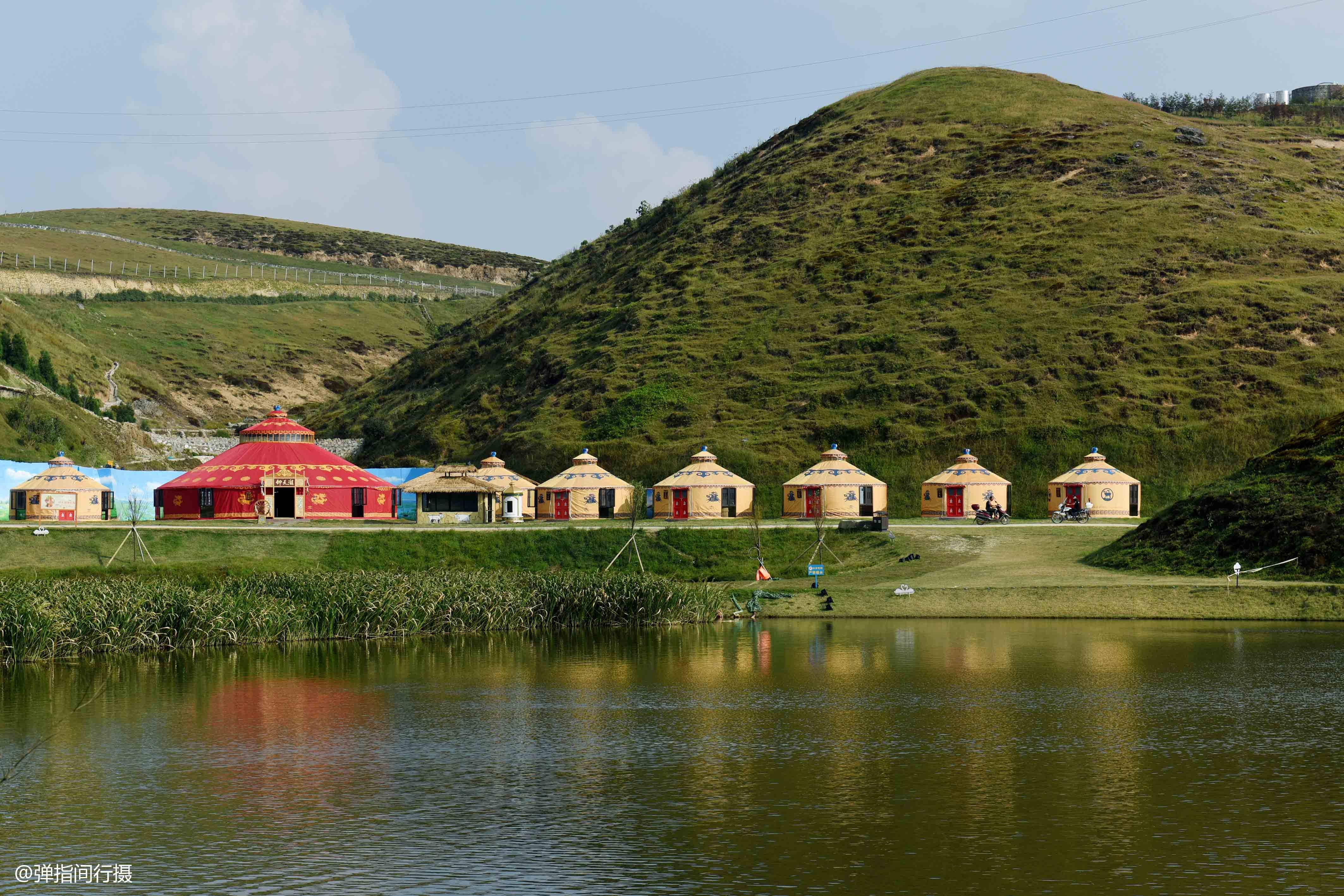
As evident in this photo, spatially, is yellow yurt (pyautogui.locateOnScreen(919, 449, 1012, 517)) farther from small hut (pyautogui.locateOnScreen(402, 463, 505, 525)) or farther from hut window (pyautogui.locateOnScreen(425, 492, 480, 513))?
hut window (pyautogui.locateOnScreen(425, 492, 480, 513))

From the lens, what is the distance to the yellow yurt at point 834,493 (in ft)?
259

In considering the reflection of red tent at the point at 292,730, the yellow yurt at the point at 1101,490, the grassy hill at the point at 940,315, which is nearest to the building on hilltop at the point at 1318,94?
the grassy hill at the point at 940,315

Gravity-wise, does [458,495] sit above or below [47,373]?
below

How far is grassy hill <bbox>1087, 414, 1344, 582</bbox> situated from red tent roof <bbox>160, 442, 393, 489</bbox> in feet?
142

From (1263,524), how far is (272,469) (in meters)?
52.7

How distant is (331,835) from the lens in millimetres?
20547

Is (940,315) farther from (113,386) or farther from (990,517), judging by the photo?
(113,386)

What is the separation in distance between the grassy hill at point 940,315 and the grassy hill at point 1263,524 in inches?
747

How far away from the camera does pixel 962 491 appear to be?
79125 millimetres

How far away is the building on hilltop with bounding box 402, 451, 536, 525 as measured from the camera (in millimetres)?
79125

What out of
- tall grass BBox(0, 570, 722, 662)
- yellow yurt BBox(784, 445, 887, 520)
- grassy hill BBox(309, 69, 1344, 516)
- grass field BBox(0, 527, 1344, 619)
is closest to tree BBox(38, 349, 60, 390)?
grassy hill BBox(309, 69, 1344, 516)

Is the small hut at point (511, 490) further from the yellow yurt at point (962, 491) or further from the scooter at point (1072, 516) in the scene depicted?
the scooter at point (1072, 516)

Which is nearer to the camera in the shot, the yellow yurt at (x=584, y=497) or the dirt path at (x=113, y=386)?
the yellow yurt at (x=584, y=497)

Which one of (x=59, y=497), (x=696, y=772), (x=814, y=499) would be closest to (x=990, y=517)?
(x=814, y=499)
